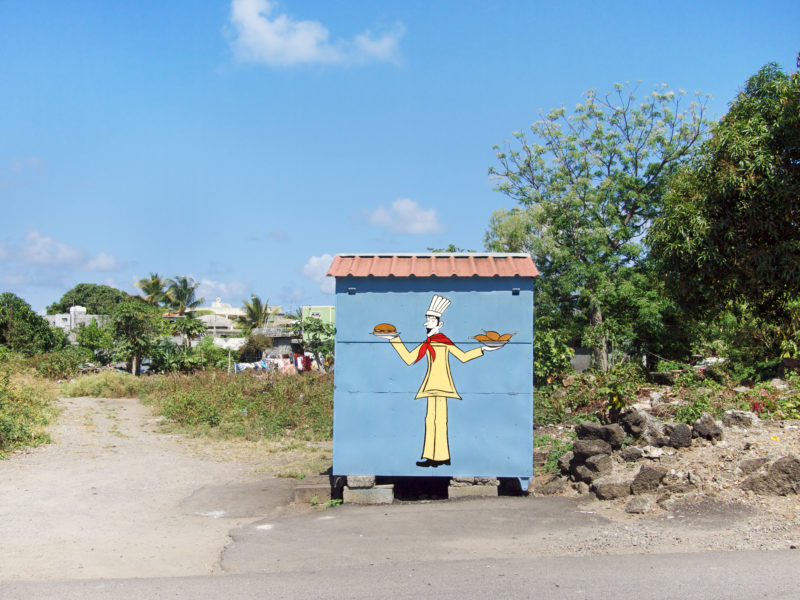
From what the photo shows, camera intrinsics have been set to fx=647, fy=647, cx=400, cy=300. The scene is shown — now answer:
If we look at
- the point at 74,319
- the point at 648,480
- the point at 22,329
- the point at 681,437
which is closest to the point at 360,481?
the point at 648,480

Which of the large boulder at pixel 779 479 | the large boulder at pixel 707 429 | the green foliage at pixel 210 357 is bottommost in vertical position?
the large boulder at pixel 779 479

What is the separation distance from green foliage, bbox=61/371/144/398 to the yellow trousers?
50.9 ft

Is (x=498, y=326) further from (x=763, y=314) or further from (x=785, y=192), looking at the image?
(x=763, y=314)

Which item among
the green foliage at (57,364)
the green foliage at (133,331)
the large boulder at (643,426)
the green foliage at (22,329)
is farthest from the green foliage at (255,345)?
the large boulder at (643,426)

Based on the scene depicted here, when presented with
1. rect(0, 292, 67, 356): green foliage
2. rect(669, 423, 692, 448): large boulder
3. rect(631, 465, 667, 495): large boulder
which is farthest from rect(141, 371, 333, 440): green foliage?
rect(0, 292, 67, 356): green foliage

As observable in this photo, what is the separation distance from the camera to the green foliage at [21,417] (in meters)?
11.6

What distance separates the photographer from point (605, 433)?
28.9 ft

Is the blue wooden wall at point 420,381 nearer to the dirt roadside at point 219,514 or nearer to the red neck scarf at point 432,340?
the red neck scarf at point 432,340

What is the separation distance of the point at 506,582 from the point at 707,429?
14.4 feet

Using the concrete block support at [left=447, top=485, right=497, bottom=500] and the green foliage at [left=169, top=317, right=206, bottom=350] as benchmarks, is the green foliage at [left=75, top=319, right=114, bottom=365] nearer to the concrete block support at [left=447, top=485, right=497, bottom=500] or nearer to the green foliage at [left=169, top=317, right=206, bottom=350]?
the green foliage at [left=169, top=317, right=206, bottom=350]

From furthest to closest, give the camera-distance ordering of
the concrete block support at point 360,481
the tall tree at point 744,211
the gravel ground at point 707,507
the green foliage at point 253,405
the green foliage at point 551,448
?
the green foliage at point 253,405 < the green foliage at point 551,448 < the tall tree at point 744,211 < the concrete block support at point 360,481 < the gravel ground at point 707,507

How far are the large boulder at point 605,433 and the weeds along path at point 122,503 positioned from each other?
421cm

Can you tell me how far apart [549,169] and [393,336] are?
21.5 metres

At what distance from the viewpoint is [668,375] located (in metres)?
14.1
